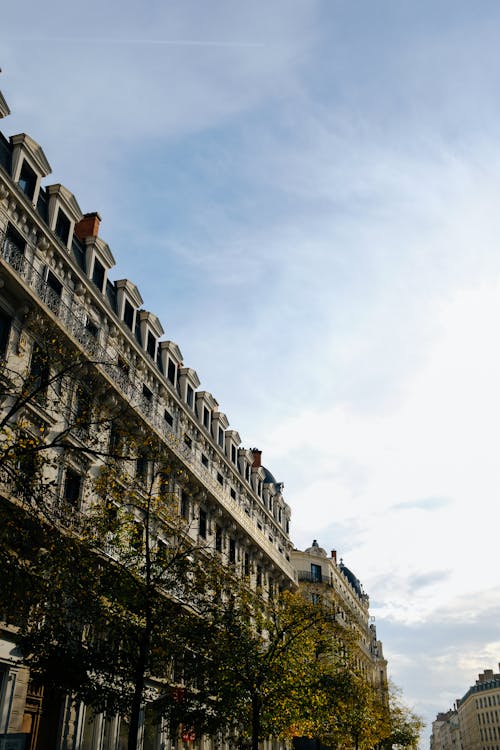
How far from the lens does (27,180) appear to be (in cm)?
2444

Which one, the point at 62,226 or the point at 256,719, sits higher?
the point at 62,226

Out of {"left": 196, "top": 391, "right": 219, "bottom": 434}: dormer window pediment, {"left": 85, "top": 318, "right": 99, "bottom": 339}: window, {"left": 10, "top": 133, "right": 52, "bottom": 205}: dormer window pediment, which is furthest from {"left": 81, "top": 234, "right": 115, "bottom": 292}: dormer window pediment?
{"left": 196, "top": 391, "right": 219, "bottom": 434}: dormer window pediment

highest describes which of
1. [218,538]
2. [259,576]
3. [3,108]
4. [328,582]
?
[3,108]

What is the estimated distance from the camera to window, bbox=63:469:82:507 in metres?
24.3

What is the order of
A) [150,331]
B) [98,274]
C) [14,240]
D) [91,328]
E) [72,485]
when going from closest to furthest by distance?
[14,240], [72,485], [91,328], [98,274], [150,331]

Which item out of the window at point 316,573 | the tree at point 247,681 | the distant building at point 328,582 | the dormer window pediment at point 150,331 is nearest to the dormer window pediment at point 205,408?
the dormer window pediment at point 150,331

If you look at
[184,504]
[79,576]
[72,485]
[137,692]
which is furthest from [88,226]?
[137,692]

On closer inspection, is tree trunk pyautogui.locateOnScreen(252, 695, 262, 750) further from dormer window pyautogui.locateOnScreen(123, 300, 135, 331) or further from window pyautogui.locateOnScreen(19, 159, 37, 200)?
window pyautogui.locateOnScreen(19, 159, 37, 200)

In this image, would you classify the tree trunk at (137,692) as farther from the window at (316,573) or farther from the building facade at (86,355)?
the window at (316,573)

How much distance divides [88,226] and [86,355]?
25.6 ft

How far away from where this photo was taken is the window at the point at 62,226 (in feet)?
86.0

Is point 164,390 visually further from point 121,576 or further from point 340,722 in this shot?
point 340,722

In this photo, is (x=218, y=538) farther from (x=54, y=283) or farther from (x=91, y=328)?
(x=54, y=283)

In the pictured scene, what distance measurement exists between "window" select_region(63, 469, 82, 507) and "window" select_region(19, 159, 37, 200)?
1021 cm
